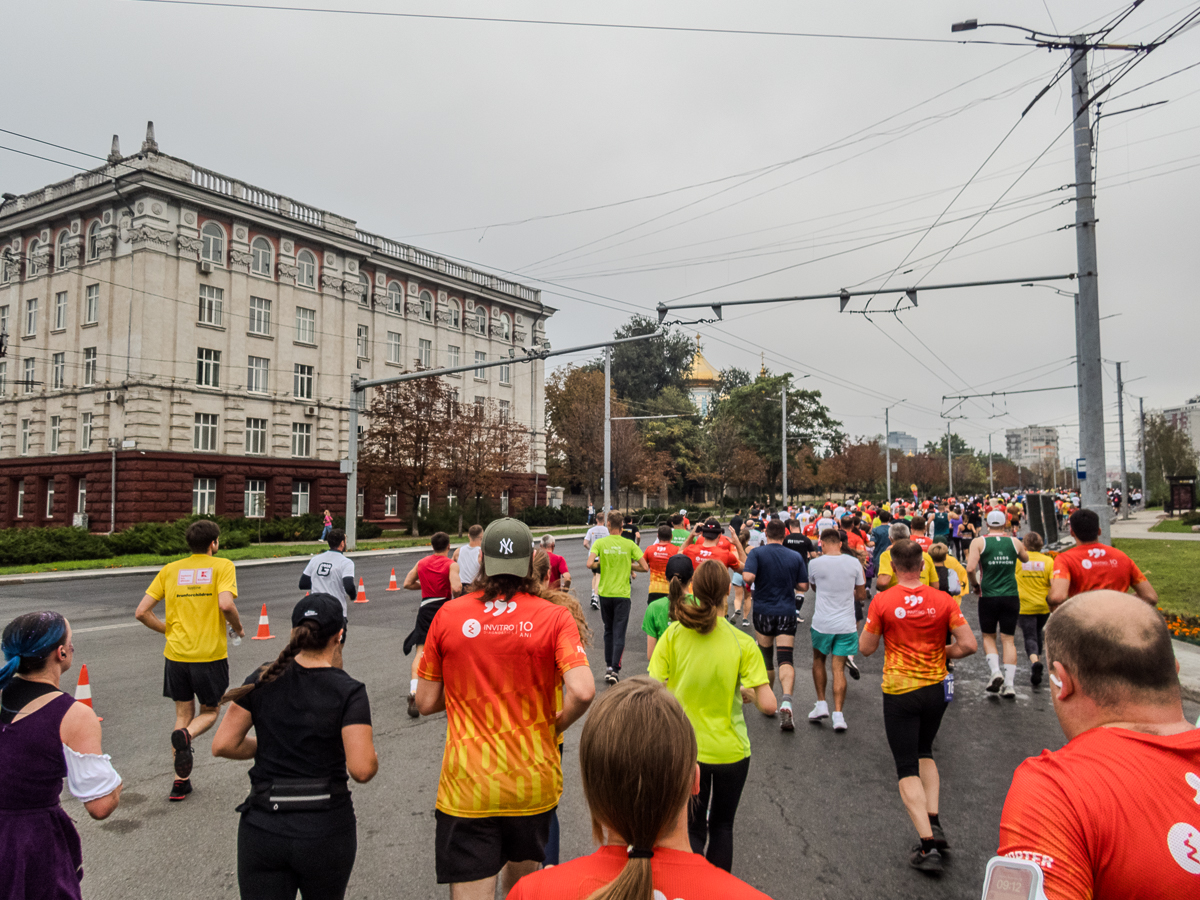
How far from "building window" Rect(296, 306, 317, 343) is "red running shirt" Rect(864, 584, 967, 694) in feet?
130

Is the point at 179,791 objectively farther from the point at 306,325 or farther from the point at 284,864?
the point at 306,325

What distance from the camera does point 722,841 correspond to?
12.5 feet

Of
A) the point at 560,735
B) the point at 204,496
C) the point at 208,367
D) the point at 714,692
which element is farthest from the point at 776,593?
the point at 208,367

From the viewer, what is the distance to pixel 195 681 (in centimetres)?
572

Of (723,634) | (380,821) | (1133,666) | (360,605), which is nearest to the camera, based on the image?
(1133,666)

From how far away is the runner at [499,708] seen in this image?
118 inches

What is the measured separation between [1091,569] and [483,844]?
6.07m

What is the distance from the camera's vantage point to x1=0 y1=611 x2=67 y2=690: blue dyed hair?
2.86 metres

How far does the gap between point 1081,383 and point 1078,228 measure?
8.52 feet

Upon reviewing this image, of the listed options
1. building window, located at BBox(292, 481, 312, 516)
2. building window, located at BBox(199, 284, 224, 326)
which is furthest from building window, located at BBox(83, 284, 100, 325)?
building window, located at BBox(292, 481, 312, 516)

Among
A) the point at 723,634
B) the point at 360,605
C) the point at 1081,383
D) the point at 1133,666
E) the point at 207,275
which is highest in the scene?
the point at 207,275

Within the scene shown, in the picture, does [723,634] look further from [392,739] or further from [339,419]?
[339,419]

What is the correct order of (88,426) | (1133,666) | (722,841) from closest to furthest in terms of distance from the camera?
(1133,666) < (722,841) < (88,426)

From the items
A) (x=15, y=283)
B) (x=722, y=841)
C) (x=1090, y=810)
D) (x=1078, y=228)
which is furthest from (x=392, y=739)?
(x=15, y=283)
